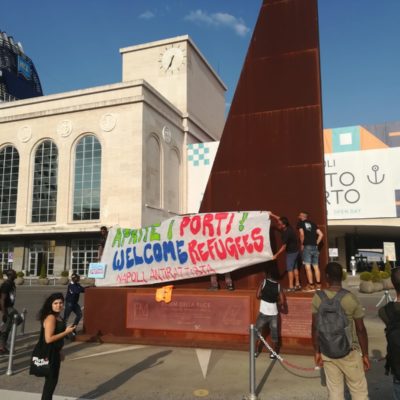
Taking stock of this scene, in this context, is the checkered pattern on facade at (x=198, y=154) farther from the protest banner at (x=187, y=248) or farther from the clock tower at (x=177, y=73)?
the protest banner at (x=187, y=248)

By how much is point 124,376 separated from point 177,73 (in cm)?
4660

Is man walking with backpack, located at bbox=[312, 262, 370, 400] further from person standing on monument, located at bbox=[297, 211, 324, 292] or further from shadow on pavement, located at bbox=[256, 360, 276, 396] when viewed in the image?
person standing on monument, located at bbox=[297, 211, 324, 292]

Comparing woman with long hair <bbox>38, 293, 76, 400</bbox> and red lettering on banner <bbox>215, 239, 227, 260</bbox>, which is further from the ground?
red lettering on banner <bbox>215, 239, 227, 260</bbox>

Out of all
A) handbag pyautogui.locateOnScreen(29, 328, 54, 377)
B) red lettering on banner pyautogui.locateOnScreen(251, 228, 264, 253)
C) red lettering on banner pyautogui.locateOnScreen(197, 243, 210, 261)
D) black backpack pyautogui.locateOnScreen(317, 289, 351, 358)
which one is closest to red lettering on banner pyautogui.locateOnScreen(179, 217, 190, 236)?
A: red lettering on banner pyautogui.locateOnScreen(197, 243, 210, 261)

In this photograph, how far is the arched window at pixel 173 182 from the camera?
44766mm

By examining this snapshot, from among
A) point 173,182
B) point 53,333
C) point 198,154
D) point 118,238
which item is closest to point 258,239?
point 118,238

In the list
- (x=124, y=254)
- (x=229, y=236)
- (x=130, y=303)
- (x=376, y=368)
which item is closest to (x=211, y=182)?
(x=229, y=236)

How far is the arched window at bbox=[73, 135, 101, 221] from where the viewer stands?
1572 inches

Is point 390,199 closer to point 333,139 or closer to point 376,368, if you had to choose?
point 333,139

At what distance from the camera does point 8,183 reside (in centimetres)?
4344

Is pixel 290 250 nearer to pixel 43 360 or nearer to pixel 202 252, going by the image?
pixel 202 252

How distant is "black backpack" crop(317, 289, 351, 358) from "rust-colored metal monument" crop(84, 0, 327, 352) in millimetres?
4287

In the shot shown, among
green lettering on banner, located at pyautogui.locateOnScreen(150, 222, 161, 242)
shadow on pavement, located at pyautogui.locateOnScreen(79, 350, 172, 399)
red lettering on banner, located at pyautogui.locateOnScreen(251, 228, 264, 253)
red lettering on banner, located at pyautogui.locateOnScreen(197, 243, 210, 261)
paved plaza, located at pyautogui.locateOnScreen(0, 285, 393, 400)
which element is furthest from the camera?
green lettering on banner, located at pyautogui.locateOnScreen(150, 222, 161, 242)

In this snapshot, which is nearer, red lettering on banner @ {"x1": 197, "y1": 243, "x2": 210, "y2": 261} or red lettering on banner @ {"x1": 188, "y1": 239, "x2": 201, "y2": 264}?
red lettering on banner @ {"x1": 197, "y1": 243, "x2": 210, "y2": 261}
